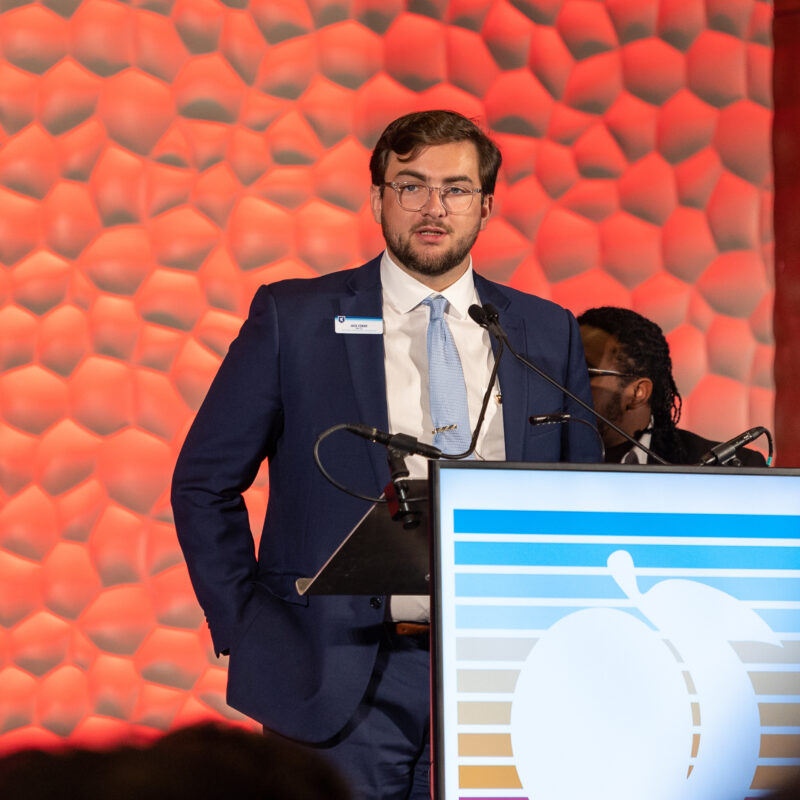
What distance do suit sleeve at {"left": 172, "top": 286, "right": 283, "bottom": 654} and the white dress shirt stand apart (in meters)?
0.21

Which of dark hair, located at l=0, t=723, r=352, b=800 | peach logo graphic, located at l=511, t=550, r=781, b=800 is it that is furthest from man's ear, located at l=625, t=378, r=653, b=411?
dark hair, located at l=0, t=723, r=352, b=800

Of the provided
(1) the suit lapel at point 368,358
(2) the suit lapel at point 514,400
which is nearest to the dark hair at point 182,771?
(1) the suit lapel at point 368,358

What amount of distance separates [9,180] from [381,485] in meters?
1.65

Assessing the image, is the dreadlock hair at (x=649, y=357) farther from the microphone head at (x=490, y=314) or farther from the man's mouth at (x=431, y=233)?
the microphone head at (x=490, y=314)

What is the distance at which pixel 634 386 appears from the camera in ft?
8.85

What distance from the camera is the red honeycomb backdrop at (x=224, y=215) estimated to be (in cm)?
274

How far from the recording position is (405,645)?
165 centimetres

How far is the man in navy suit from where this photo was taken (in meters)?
1.61

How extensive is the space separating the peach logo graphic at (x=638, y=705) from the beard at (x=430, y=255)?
3.13ft

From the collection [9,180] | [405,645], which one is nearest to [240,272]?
[9,180]

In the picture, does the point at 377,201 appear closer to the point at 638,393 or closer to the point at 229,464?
the point at 229,464

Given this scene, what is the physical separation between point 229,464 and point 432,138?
0.73 m

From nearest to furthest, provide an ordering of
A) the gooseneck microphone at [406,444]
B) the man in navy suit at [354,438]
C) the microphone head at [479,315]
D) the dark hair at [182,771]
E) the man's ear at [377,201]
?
the dark hair at [182,771] < the gooseneck microphone at [406,444] < the microphone head at [479,315] < the man in navy suit at [354,438] < the man's ear at [377,201]

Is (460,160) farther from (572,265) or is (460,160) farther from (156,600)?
(156,600)
